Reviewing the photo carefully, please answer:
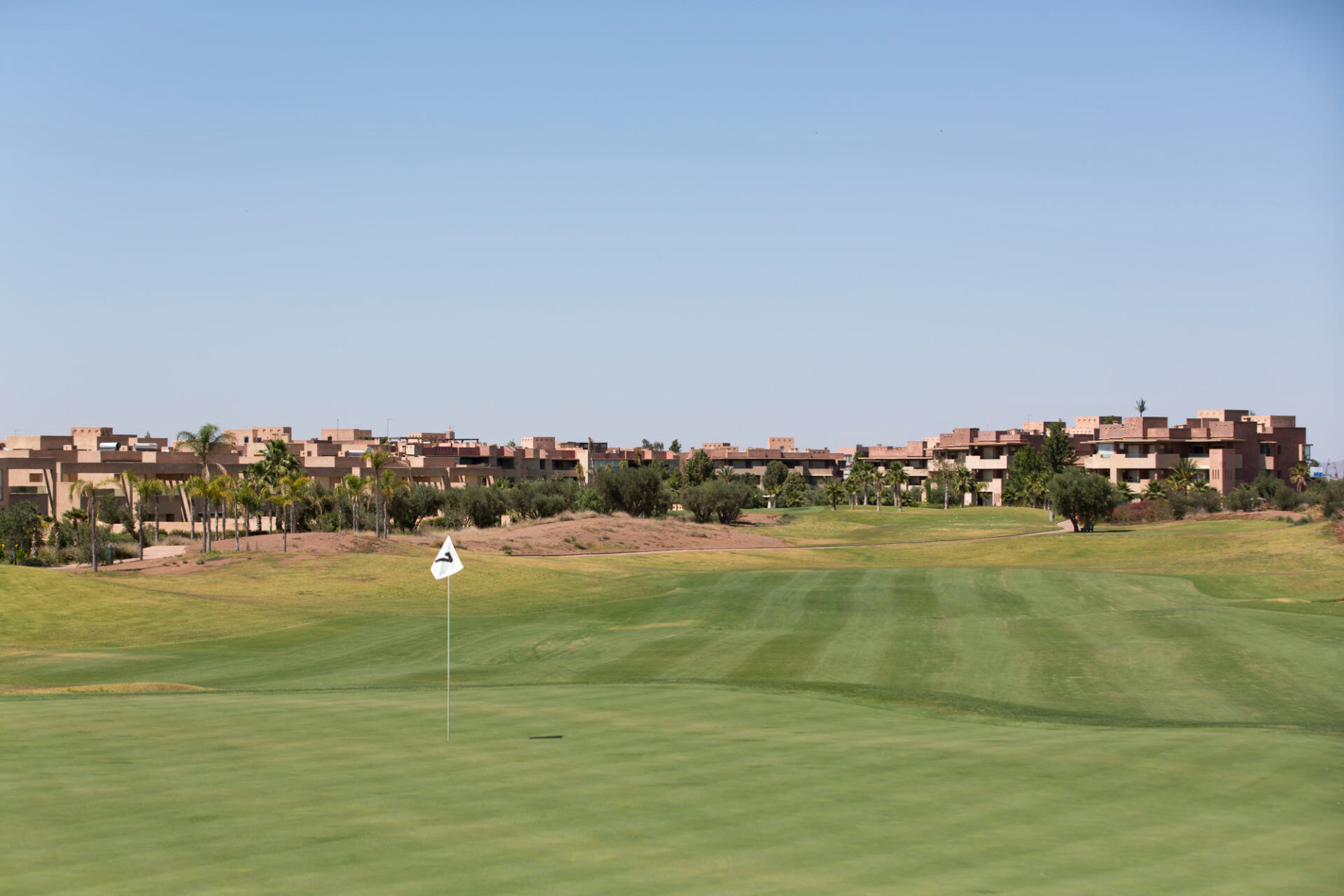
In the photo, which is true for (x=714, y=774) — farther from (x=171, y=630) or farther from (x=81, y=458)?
(x=81, y=458)

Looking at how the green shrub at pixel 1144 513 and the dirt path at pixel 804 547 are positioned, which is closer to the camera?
the dirt path at pixel 804 547

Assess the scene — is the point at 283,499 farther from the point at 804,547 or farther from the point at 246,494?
the point at 804,547

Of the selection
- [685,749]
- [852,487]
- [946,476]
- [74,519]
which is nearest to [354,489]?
[74,519]

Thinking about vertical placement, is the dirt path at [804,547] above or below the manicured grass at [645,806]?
below

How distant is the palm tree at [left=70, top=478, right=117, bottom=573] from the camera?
67125 millimetres

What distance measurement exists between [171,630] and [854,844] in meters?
35.5

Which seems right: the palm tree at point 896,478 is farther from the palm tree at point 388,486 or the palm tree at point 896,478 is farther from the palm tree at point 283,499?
the palm tree at point 283,499

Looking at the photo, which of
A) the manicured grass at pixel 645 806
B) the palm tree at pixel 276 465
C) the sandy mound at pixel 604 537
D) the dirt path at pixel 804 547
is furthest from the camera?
the palm tree at pixel 276 465

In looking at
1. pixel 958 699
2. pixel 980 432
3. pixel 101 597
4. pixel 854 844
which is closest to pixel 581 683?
pixel 958 699

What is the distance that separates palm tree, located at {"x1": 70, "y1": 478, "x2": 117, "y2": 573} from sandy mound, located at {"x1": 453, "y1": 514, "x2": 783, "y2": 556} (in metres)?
25.1

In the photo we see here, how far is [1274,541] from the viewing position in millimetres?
71312

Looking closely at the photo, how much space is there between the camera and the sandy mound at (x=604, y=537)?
8850cm

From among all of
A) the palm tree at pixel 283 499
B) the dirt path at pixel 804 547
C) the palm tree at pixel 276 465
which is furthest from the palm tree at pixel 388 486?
the dirt path at pixel 804 547

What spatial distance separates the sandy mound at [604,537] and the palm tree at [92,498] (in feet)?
82.4
